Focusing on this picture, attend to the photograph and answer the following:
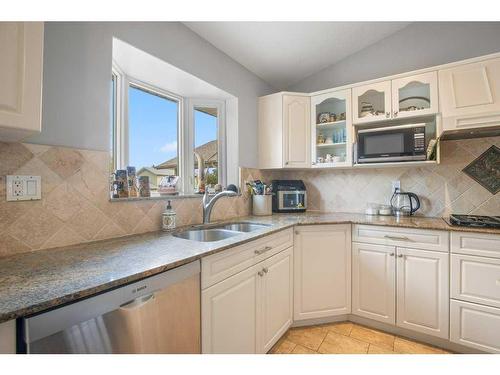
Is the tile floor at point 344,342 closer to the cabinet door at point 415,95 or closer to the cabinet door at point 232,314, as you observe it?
the cabinet door at point 232,314

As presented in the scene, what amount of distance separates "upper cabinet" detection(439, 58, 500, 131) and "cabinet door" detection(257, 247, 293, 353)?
1.59m

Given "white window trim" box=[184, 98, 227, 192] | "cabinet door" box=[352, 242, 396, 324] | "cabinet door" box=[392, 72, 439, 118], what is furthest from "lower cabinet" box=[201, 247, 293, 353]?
"cabinet door" box=[392, 72, 439, 118]

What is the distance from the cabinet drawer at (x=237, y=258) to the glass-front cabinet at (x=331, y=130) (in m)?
1.04

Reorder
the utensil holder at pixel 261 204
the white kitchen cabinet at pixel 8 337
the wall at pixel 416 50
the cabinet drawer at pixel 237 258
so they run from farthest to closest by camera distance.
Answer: the utensil holder at pixel 261 204
the wall at pixel 416 50
the cabinet drawer at pixel 237 258
the white kitchen cabinet at pixel 8 337

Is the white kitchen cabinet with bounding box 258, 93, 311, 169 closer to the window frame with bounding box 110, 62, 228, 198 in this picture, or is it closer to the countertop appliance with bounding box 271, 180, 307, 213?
the countertop appliance with bounding box 271, 180, 307, 213

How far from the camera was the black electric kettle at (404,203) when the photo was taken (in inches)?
86.7

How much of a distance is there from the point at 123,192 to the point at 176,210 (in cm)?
40

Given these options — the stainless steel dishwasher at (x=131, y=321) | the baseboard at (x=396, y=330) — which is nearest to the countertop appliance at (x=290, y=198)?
the baseboard at (x=396, y=330)

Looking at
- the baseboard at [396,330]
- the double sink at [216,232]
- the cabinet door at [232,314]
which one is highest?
the double sink at [216,232]

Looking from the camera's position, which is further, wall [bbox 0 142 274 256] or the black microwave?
the black microwave

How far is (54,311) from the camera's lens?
656 mm

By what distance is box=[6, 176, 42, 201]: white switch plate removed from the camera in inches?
40.6
